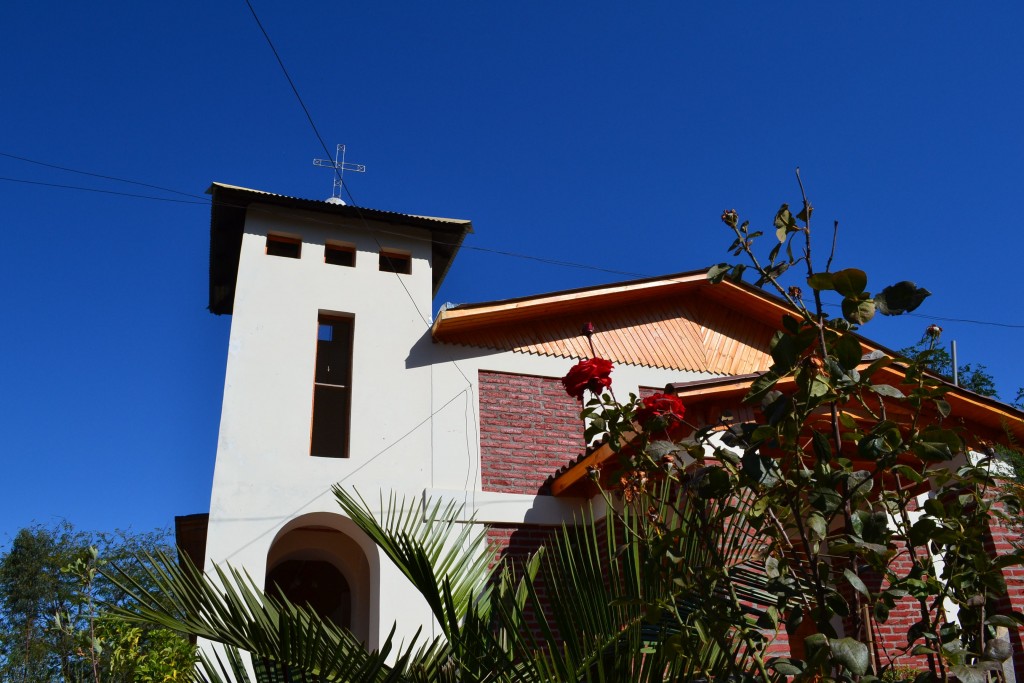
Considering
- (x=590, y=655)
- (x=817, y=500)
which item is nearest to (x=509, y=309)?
(x=590, y=655)

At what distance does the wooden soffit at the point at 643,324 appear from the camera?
1020 cm

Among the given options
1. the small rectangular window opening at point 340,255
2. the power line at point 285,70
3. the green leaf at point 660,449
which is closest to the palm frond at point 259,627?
the green leaf at point 660,449

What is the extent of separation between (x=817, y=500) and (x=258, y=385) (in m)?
7.90

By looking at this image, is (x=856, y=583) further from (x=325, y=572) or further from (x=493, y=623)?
(x=325, y=572)

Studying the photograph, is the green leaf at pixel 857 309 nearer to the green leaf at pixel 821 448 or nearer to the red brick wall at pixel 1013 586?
the green leaf at pixel 821 448

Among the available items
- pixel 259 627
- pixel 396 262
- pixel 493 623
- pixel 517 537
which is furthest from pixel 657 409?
pixel 396 262

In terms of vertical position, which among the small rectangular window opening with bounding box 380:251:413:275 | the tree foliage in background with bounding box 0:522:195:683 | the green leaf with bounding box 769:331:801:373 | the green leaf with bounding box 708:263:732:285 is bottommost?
the tree foliage in background with bounding box 0:522:195:683

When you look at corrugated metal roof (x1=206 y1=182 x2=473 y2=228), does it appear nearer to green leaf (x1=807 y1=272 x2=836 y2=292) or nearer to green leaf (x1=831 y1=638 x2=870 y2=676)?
green leaf (x1=807 y1=272 x2=836 y2=292)

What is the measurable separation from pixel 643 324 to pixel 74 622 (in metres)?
7.38

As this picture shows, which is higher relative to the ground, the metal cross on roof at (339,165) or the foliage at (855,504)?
the metal cross on roof at (339,165)

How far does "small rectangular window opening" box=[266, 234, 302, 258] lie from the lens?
10250mm

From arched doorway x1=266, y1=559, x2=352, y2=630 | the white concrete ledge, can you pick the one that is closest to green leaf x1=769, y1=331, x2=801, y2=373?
the white concrete ledge

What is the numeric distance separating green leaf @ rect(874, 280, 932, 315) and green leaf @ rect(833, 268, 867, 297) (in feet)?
0.24

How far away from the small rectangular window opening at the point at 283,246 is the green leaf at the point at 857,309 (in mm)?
8927
